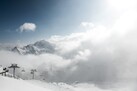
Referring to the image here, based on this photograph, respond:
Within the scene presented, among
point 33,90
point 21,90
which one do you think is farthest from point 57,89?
point 21,90

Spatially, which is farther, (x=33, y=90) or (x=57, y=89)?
(x=57, y=89)

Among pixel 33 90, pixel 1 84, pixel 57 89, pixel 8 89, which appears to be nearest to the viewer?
pixel 8 89

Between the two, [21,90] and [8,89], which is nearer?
[8,89]

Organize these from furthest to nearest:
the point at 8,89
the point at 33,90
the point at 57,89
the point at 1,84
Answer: the point at 57,89 → the point at 33,90 → the point at 1,84 → the point at 8,89

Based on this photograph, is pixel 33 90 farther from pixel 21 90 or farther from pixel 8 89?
pixel 8 89

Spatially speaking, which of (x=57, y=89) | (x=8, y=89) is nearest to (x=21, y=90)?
(x=8, y=89)

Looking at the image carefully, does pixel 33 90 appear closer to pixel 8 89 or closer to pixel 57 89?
pixel 8 89

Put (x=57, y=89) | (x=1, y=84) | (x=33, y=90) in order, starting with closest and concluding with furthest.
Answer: (x=1, y=84) → (x=33, y=90) → (x=57, y=89)

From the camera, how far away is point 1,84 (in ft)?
158

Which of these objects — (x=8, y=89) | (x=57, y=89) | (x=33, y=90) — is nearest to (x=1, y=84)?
(x=8, y=89)

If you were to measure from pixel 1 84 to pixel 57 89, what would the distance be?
38.7m

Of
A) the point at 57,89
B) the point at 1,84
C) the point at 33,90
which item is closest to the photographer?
the point at 1,84

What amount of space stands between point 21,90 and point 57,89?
3608cm

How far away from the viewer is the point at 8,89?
45.1 m
